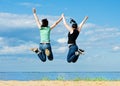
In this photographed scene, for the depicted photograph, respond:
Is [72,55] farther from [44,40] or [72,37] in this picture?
[44,40]

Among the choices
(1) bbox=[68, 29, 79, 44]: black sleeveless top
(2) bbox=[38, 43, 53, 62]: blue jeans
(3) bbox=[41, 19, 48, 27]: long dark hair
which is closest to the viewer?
(2) bbox=[38, 43, 53, 62]: blue jeans

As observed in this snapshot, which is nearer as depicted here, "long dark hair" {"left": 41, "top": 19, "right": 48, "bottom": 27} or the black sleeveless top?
the black sleeveless top

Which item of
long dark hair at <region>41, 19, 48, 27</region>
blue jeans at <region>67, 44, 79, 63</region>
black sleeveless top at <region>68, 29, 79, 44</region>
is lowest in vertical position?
blue jeans at <region>67, 44, 79, 63</region>

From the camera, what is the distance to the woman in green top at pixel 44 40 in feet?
91.8

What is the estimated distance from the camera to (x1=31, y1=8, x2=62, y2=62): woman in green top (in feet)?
91.8

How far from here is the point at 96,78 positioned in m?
36.7

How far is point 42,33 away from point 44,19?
747mm

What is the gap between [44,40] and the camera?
2809cm
